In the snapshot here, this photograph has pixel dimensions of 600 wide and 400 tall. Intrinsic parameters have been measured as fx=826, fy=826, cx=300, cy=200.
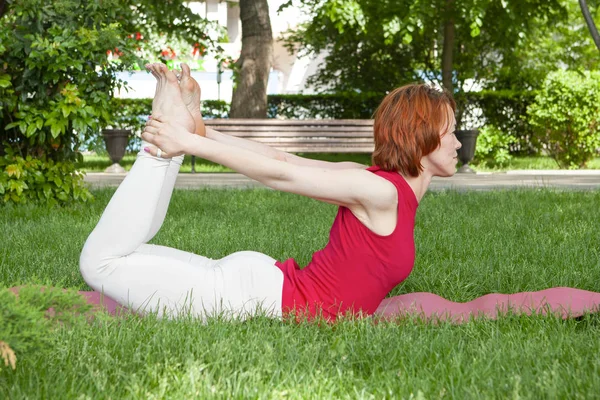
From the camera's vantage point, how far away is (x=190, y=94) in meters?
3.42

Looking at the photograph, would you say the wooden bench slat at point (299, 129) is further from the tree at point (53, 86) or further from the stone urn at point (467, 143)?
the tree at point (53, 86)

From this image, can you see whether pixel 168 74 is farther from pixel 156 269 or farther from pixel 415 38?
pixel 415 38

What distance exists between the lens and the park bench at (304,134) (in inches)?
520

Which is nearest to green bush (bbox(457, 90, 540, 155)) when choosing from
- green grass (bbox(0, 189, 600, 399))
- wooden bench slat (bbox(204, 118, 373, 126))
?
wooden bench slat (bbox(204, 118, 373, 126))

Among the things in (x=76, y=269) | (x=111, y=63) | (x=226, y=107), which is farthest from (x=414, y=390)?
(x=226, y=107)

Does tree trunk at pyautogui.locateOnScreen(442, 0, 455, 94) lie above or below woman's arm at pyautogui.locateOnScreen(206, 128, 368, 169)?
above

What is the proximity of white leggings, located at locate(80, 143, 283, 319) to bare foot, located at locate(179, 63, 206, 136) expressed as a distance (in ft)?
0.66

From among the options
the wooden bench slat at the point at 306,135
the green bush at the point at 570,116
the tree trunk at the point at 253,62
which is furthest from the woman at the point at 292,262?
the tree trunk at the point at 253,62

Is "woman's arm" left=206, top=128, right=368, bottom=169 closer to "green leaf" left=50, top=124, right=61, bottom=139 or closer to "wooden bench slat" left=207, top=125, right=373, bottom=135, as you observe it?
"green leaf" left=50, top=124, right=61, bottom=139

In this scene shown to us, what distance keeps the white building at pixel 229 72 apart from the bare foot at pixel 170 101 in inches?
1109

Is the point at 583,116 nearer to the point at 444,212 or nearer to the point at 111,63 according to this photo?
the point at 444,212

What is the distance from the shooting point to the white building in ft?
114

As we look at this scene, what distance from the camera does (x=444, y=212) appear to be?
7301 millimetres

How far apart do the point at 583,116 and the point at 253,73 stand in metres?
6.18
